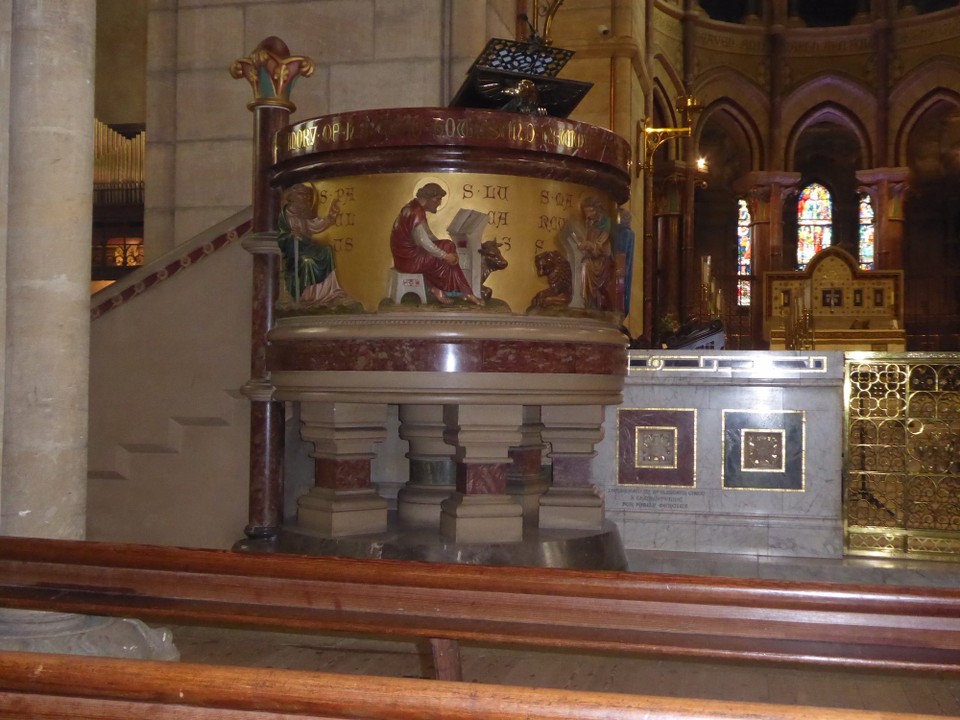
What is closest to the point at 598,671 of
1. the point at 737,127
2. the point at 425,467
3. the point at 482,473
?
the point at 482,473

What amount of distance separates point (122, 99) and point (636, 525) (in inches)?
351

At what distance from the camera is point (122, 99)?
40.9 feet

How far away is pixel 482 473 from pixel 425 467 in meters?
0.88

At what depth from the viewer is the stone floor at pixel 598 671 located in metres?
3.70

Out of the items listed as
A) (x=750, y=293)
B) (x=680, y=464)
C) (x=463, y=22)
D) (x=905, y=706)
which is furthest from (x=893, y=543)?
(x=750, y=293)

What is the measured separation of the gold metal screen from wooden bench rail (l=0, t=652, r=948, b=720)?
192 inches

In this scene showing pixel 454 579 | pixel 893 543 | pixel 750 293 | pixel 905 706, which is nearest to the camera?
pixel 454 579

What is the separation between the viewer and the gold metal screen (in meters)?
6.13

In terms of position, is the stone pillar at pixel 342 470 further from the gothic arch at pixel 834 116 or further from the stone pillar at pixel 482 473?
the gothic arch at pixel 834 116

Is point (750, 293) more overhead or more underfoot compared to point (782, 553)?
more overhead

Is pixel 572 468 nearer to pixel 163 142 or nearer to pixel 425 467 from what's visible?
pixel 425 467

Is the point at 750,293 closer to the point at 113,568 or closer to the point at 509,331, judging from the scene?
the point at 509,331

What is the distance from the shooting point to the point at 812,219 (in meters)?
23.9

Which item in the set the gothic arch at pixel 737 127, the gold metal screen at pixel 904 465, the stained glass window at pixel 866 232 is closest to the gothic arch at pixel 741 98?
the gothic arch at pixel 737 127
